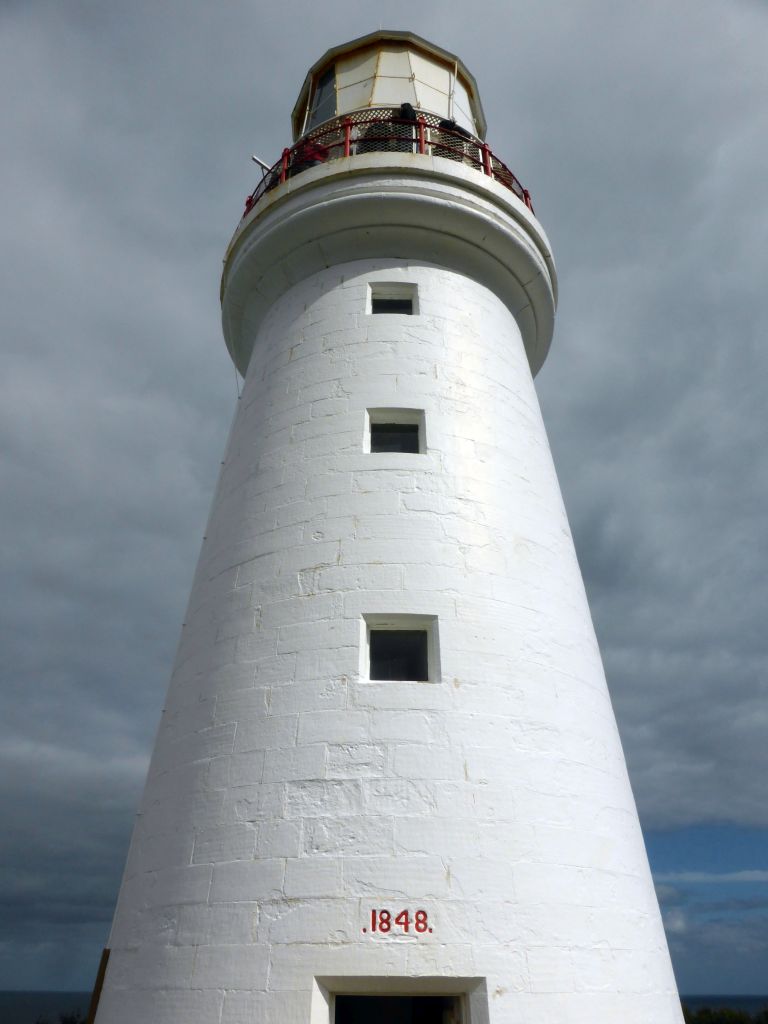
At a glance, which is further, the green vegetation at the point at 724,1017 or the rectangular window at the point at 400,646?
the green vegetation at the point at 724,1017

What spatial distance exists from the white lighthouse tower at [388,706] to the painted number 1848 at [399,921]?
0.02 metres

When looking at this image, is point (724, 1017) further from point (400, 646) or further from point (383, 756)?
point (383, 756)

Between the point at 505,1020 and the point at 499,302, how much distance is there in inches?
363

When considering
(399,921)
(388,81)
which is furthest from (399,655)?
(388,81)

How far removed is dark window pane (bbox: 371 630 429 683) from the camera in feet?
23.2

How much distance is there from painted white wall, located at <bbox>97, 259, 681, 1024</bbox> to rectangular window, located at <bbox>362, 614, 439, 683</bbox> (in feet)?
0.49

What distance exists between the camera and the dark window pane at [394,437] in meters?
8.99

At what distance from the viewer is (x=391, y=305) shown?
34.8 ft

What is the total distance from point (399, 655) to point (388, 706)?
727 millimetres

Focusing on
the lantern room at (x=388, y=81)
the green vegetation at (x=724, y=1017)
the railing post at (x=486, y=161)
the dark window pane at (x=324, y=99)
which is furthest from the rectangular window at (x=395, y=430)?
the green vegetation at (x=724, y=1017)

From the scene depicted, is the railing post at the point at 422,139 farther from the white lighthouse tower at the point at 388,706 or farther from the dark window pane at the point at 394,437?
the dark window pane at the point at 394,437

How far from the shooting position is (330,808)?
6.09 m

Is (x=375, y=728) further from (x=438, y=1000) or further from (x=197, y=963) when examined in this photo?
(x=438, y=1000)

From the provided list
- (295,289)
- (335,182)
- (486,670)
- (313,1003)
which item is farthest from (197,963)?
(335,182)
